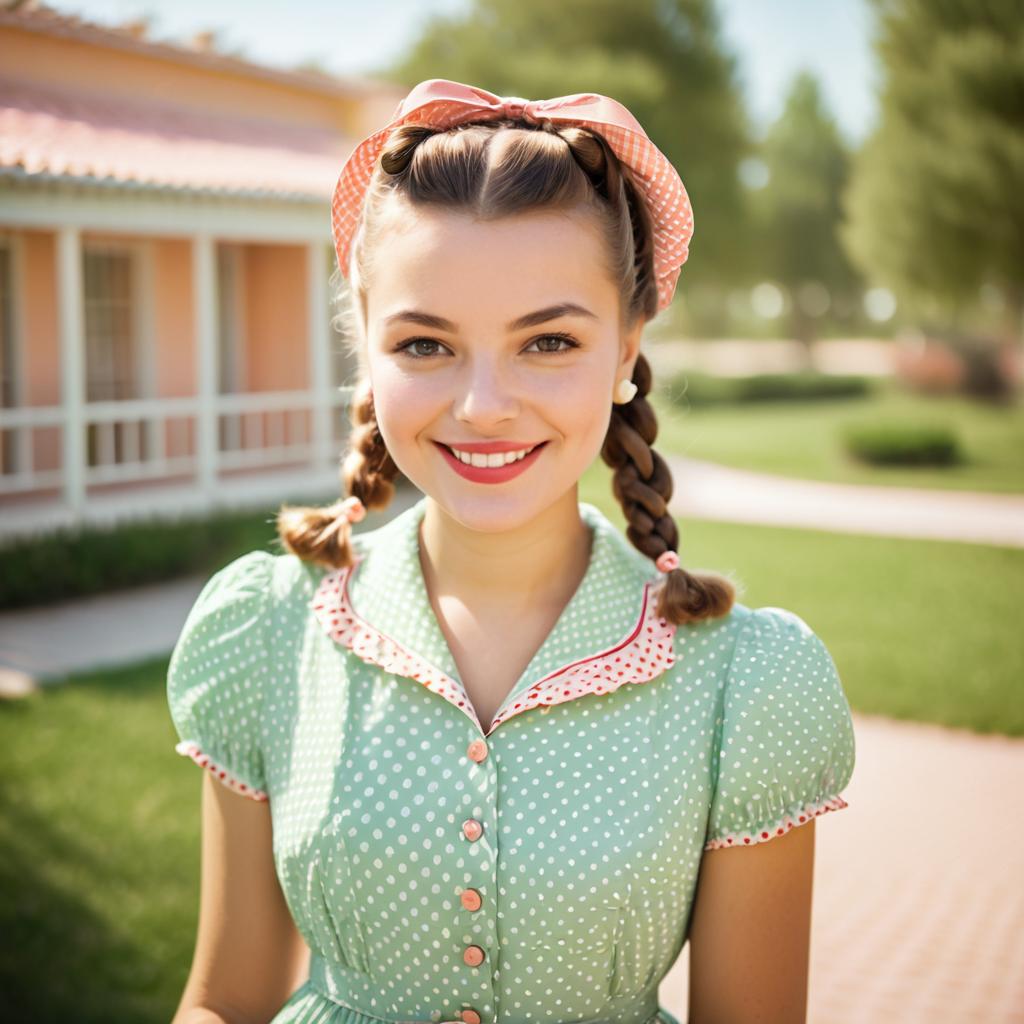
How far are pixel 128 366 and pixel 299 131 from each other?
4.33 m

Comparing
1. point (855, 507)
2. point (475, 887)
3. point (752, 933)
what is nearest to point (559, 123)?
point (475, 887)

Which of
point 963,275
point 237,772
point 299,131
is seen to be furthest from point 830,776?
point 963,275

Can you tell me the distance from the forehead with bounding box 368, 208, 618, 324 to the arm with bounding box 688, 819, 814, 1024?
85cm

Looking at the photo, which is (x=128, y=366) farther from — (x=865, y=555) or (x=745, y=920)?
(x=745, y=920)

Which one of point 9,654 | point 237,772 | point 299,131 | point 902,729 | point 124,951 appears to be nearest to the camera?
point 237,772

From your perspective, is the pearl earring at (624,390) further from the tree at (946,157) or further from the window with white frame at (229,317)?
the tree at (946,157)

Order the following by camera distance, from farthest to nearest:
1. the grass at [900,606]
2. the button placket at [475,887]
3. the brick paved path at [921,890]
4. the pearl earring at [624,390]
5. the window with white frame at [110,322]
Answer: the window with white frame at [110,322], the grass at [900,606], the brick paved path at [921,890], the pearl earring at [624,390], the button placket at [475,887]

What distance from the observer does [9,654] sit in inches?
296

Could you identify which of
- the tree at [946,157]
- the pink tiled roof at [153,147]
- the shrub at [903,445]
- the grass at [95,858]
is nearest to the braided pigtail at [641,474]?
the grass at [95,858]

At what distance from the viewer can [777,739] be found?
1743 mm

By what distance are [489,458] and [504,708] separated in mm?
371

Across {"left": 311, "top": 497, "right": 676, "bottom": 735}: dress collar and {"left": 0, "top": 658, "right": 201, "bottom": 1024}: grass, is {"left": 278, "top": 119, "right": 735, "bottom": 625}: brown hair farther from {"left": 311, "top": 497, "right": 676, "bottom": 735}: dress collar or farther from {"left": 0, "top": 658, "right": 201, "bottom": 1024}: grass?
{"left": 0, "top": 658, "right": 201, "bottom": 1024}: grass

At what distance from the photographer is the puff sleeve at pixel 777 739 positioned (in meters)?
1.72

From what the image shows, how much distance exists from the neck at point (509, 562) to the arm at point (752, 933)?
1.61ft
